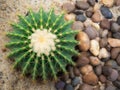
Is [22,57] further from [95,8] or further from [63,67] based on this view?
[95,8]

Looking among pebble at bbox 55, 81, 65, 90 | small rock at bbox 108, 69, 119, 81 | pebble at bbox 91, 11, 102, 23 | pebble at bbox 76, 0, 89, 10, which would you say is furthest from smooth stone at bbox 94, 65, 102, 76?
pebble at bbox 76, 0, 89, 10

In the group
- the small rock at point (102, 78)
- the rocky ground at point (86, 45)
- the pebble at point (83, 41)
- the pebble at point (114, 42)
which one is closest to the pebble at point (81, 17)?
the rocky ground at point (86, 45)

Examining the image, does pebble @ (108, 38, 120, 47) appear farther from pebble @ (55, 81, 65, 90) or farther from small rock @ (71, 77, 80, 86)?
pebble @ (55, 81, 65, 90)

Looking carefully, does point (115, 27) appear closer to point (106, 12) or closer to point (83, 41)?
point (106, 12)

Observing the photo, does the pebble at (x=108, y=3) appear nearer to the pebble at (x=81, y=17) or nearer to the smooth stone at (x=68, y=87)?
the pebble at (x=81, y=17)

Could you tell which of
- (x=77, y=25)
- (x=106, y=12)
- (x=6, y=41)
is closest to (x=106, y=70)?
(x=77, y=25)

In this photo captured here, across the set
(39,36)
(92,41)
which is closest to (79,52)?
(92,41)

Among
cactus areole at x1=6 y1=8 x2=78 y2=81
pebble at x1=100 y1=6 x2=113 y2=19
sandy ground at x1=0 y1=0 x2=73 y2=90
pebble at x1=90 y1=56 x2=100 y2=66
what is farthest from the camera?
pebble at x1=100 y1=6 x2=113 y2=19
